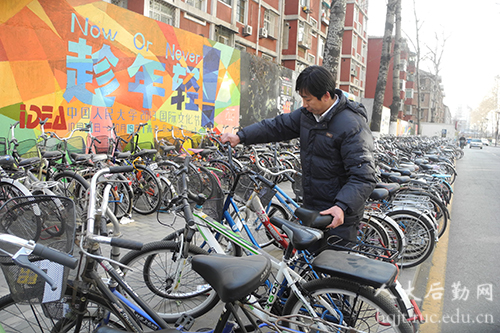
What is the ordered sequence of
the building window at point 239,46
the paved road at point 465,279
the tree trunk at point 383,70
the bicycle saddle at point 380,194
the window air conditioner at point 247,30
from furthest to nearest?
the building window at point 239,46, the window air conditioner at point 247,30, the tree trunk at point 383,70, the bicycle saddle at point 380,194, the paved road at point 465,279

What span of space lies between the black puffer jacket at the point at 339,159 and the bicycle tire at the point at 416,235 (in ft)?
6.47

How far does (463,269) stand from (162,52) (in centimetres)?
745

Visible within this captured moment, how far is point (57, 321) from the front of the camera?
1.86 metres

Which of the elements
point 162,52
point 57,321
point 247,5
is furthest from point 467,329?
point 247,5

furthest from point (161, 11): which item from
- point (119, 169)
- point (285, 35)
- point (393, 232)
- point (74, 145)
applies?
point (119, 169)

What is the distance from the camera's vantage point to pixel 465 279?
13.7 ft

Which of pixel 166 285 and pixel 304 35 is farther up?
pixel 304 35

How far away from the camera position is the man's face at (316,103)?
265 cm

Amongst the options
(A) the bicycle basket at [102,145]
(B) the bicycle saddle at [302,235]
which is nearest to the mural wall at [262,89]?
(A) the bicycle basket at [102,145]

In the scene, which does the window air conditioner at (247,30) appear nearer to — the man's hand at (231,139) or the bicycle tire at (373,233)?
the bicycle tire at (373,233)

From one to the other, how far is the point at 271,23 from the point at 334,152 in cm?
2328

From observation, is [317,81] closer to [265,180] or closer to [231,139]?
[231,139]

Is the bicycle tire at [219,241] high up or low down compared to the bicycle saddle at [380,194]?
down

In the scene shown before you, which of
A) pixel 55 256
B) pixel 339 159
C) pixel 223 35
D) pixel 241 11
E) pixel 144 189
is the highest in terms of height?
pixel 241 11
